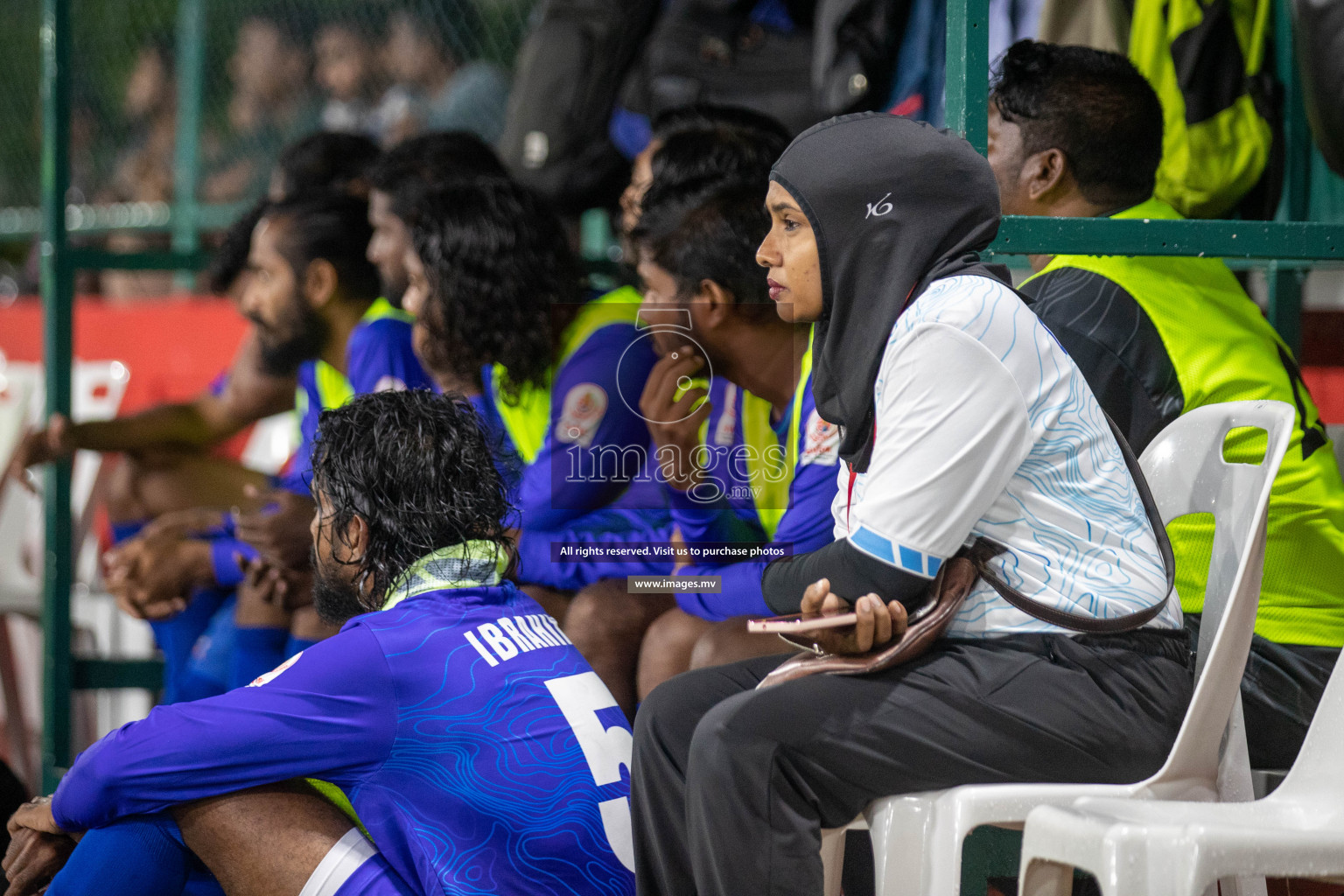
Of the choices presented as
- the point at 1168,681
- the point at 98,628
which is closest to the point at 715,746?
the point at 1168,681

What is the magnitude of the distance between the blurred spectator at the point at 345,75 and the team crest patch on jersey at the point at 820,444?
4746 mm

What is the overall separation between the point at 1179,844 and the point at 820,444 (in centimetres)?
109

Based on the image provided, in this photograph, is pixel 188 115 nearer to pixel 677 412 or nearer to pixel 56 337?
pixel 56 337

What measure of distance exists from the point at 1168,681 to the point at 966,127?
0.95m

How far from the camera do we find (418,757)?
77.4 inches

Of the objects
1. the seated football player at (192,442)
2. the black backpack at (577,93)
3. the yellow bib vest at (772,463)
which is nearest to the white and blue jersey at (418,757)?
the yellow bib vest at (772,463)

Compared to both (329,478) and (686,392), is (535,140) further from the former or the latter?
(329,478)

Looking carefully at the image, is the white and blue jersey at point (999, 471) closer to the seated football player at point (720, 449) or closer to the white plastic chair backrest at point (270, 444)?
the seated football player at point (720, 449)

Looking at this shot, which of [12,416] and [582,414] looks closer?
[582,414]

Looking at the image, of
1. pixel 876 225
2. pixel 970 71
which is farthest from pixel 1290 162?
pixel 876 225

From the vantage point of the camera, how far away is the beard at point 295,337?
13.5 feet

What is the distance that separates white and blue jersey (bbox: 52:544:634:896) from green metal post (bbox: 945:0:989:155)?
1125mm

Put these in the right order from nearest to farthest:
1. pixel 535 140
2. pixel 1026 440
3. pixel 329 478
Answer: pixel 1026 440 < pixel 329 478 < pixel 535 140

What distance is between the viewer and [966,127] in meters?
2.26
